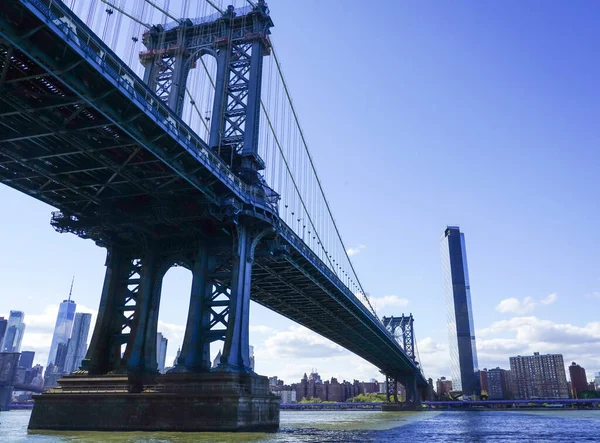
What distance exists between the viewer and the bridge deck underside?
798 inches

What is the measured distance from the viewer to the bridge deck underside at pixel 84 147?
2028 cm

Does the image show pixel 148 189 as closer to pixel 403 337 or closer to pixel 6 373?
pixel 6 373

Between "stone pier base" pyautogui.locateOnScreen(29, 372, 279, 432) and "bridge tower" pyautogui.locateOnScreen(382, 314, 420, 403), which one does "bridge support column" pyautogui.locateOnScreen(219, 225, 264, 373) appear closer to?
"stone pier base" pyautogui.locateOnScreen(29, 372, 279, 432)

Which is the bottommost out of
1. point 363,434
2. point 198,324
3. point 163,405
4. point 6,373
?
point 363,434

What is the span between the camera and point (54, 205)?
34156 mm

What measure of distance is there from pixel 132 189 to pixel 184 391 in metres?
13.1

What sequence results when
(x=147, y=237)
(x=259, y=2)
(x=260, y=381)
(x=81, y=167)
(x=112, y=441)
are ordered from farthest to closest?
(x=259, y=2), (x=147, y=237), (x=260, y=381), (x=81, y=167), (x=112, y=441)

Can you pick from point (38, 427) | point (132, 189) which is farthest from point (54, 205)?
point (38, 427)

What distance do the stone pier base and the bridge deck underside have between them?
1061 cm

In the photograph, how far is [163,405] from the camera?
2877 centimetres

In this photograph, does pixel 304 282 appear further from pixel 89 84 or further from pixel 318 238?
pixel 89 84

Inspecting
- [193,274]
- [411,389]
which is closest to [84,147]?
[193,274]

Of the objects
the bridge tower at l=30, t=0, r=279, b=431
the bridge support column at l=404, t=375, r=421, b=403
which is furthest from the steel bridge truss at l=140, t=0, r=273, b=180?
the bridge support column at l=404, t=375, r=421, b=403

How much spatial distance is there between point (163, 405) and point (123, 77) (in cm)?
1793
